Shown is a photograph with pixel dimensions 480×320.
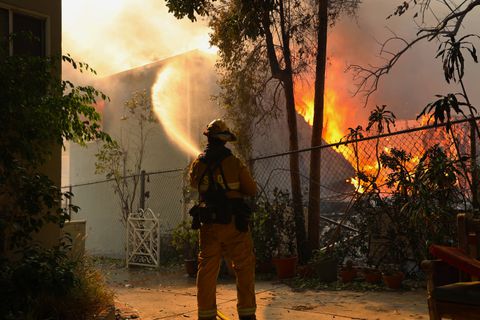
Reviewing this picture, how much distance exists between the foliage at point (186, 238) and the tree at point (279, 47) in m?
1.81

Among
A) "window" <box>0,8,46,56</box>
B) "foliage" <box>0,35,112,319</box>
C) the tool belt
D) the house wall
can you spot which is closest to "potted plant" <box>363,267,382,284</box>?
the tool belt

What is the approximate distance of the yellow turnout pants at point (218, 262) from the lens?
430 cm

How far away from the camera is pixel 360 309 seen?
5.40 metres

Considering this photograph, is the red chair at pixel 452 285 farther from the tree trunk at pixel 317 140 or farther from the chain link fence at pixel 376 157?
the tree trunk at pixel 317 140

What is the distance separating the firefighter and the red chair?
162 centimetres

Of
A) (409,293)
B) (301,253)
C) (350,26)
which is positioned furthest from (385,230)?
(350,26)

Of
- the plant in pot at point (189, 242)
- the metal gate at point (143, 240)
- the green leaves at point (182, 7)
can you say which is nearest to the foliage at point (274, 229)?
the plant in pot at point (189, 242)

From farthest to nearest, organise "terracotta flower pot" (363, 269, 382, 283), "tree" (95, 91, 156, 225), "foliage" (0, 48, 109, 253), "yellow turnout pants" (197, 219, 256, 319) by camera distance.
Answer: "tree" (95, 91, 156, 225), "terracotta flower pot" (363, 269, 382, 283), "yellow turnout pants" (197, 219, 256, 319), "foliage" (0, 48, 109, 253)

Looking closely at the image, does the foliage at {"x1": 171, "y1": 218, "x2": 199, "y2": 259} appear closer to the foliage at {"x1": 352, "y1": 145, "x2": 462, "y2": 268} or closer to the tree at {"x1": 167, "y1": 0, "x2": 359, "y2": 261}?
the tree at {"x1": 167, "y1": 0, "x2": 359, "y2": 261}

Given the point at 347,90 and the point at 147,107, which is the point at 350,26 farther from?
the point at 147,107

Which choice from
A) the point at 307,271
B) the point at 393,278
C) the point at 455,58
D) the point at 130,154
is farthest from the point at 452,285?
the point at 130,154

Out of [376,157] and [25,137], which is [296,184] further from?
[25,137]

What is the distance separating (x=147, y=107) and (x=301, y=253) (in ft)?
19.5

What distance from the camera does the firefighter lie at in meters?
4.32
